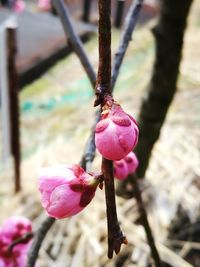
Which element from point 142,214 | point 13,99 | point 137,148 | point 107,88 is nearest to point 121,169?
point 142,214

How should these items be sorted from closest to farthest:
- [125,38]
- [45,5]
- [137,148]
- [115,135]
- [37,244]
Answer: [115,135] → [37,244] → [125,38] → [137,148] → [45,5]

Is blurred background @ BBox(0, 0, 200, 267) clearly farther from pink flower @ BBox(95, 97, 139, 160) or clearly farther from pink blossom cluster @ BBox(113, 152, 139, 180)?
pink flower @ BBox(95, 97, 139, 160)

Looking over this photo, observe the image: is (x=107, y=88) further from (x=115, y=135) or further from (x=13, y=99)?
(x=13, y=99)

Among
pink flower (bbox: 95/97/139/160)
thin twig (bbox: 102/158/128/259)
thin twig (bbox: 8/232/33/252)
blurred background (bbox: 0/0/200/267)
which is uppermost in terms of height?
pink flower (bbox: 95/97/139/160)

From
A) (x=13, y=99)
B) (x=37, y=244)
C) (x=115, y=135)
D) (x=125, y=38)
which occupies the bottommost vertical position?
(x=13, y=99)

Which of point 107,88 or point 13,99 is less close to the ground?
point 107,88

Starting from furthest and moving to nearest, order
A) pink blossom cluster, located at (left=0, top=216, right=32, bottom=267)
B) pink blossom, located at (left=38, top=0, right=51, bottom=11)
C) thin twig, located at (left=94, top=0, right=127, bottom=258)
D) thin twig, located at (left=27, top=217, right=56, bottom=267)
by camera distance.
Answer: pink blossom, located at (left=38, top=0, right=51, bottom=11) → pink blossom cluster, located at (left=0, top=216, right=32, bottom=267) → thin twig, located at (left=27, top=217, right=56, bottom=267) → thin twig, located at (left=94, top=0, right=127, bottom=258)

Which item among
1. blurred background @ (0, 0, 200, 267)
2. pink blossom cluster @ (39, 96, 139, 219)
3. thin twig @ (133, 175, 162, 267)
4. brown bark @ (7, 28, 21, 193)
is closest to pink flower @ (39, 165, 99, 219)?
pink blossom cluster @ (39, 96, 139, 219)

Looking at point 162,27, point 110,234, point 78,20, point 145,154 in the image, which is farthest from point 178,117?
point 78,20
